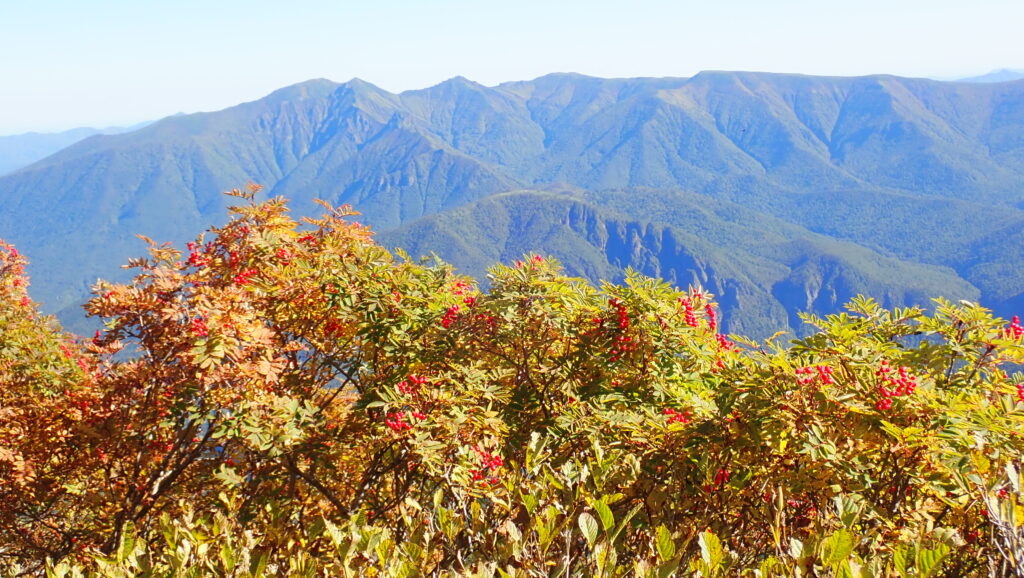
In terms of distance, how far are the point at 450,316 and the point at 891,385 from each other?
152 inches

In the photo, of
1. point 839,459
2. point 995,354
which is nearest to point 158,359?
point 839,459

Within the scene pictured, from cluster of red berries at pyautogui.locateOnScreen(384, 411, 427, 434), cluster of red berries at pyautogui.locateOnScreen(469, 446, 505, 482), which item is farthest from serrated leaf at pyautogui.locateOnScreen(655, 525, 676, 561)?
cluster of red berries at pyautogui.locateOnScreen(384, 411, 427, 434)

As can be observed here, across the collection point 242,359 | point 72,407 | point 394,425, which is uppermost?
point 242,359

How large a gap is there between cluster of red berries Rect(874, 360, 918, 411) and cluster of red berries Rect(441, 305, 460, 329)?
12.1 feet

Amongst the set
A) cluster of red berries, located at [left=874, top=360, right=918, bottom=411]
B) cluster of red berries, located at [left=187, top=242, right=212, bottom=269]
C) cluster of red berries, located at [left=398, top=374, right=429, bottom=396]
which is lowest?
cluster of red berries, located at [left=398, top=374, right=429, bottom=396]

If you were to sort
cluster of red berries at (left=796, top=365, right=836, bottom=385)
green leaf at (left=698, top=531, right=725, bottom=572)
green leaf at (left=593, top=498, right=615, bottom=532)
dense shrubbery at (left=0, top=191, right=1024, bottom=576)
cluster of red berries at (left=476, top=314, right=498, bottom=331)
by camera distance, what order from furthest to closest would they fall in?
cluster of red berries at (left=476, top=314, right=498, bottom=331), cluster of red berries at (left=796, top=365, right=836, bottom=385), dense shrubbery at (left=0, top=191, right=1024, bottom=576), green leaf at (left=593, top=498, right=615, bottom=532), green leaf at (left=698, top=531, right=725, bottom=572)

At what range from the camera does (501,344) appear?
645cm

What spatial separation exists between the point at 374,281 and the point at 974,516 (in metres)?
5.39

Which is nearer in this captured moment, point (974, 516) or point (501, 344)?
point (974, 516)

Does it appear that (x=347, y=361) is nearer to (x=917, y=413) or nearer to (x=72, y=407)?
(x=72, y=407)

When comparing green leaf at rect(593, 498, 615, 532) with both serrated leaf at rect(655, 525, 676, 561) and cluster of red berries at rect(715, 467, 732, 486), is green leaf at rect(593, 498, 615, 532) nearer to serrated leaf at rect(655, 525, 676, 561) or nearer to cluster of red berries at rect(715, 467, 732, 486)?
serrated leaf at rect(655, 525, 676, 561)

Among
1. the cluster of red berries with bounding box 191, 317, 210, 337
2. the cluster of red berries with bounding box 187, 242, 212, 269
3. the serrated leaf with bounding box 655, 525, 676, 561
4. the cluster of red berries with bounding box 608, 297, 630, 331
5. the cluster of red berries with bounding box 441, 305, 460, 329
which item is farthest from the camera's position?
the cluster of red berries with bounding box 187, 242, 212, 269

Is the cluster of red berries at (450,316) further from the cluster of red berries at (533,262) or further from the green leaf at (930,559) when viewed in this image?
the green leaf at (930,559)

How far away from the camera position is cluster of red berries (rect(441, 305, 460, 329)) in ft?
20.9
